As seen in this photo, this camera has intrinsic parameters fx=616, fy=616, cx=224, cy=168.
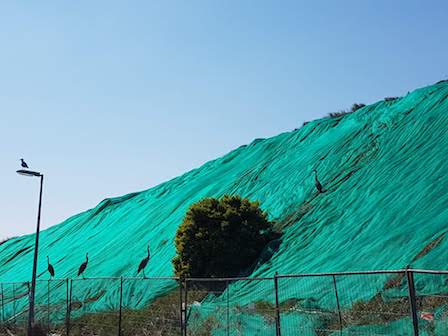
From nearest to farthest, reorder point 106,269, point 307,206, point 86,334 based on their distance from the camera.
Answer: point 86,334 < point 307,206 < point 106,269

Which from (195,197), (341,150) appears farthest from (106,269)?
(341,150)

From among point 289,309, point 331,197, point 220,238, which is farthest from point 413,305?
point 331,197

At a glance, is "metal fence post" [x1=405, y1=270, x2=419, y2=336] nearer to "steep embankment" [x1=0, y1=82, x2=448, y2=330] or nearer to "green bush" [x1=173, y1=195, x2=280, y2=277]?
"steep embankment" [x1=0, y1=82, x2=448, y2=330]

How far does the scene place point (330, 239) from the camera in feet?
62.0

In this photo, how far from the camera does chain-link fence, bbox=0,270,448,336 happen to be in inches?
363

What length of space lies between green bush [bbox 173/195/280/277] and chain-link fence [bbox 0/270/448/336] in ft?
3.00

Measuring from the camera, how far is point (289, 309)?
12656mm

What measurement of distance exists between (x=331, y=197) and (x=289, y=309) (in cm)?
946

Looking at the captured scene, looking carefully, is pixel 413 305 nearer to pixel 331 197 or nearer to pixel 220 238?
pixel 220 238

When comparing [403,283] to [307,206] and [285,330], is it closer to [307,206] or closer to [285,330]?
[285,330]

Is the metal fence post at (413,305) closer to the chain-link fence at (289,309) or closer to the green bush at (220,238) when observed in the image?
the chain-link fence at (289,309)

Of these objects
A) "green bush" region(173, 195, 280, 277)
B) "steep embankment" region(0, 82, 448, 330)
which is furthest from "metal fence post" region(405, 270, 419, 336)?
"green bush" region(173, 195, 280, 277)

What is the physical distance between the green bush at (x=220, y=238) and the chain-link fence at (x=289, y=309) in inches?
36.0

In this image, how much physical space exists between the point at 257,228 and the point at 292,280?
17.1 feet
